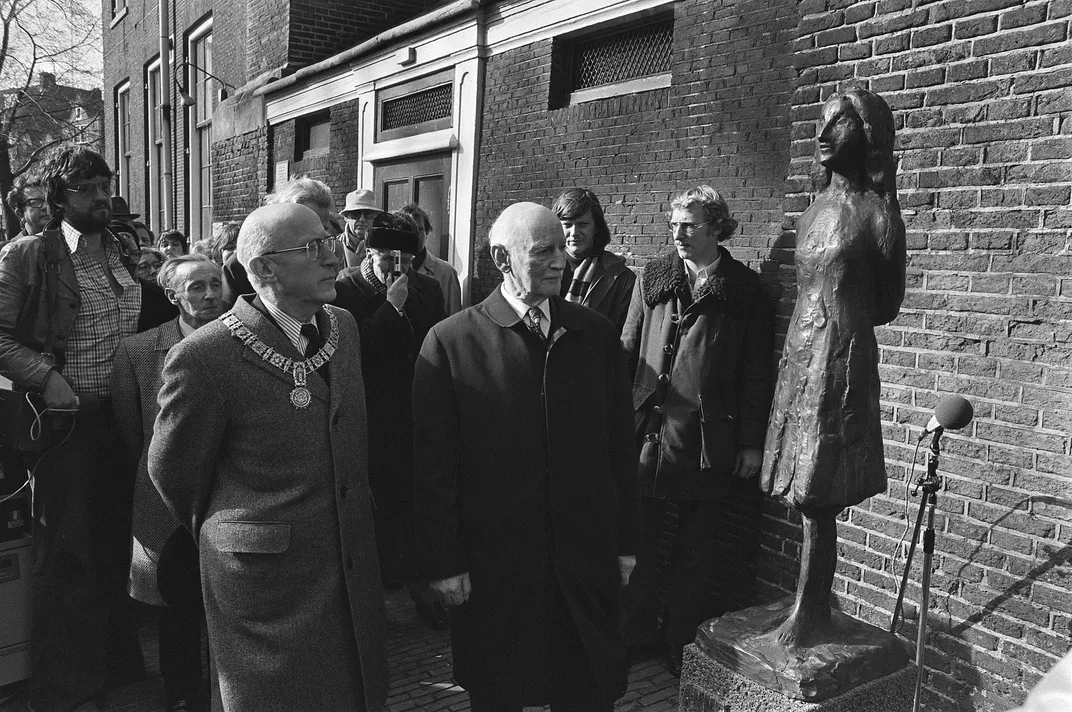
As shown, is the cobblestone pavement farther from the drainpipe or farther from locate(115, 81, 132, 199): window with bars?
locate(115, 81, 132, 199): window with bars

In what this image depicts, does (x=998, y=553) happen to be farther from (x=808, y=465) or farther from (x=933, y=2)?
(x=933, y=2)

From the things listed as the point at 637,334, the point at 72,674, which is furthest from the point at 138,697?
the point at 637,334

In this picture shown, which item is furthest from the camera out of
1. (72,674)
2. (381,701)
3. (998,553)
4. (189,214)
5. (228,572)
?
(189,214)

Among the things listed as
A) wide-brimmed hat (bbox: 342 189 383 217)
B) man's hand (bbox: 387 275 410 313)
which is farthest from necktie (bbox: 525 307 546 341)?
wide-brimmed hat (bbox: 342 189 383 217)

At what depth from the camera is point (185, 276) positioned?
11.9ft

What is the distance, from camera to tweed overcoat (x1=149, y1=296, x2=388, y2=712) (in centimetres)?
251

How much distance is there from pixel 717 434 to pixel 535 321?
1.48 metres

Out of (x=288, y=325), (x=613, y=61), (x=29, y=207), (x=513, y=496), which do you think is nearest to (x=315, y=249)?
(x=288, y=325)

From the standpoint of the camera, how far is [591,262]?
4695 mm

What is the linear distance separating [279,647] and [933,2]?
3.57m

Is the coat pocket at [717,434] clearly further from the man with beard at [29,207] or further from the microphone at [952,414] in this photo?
the man with beard at [29,207]

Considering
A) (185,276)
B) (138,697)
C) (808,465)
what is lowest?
(138,697)

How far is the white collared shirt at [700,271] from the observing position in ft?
13.4

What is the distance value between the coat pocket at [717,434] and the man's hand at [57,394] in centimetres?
271
